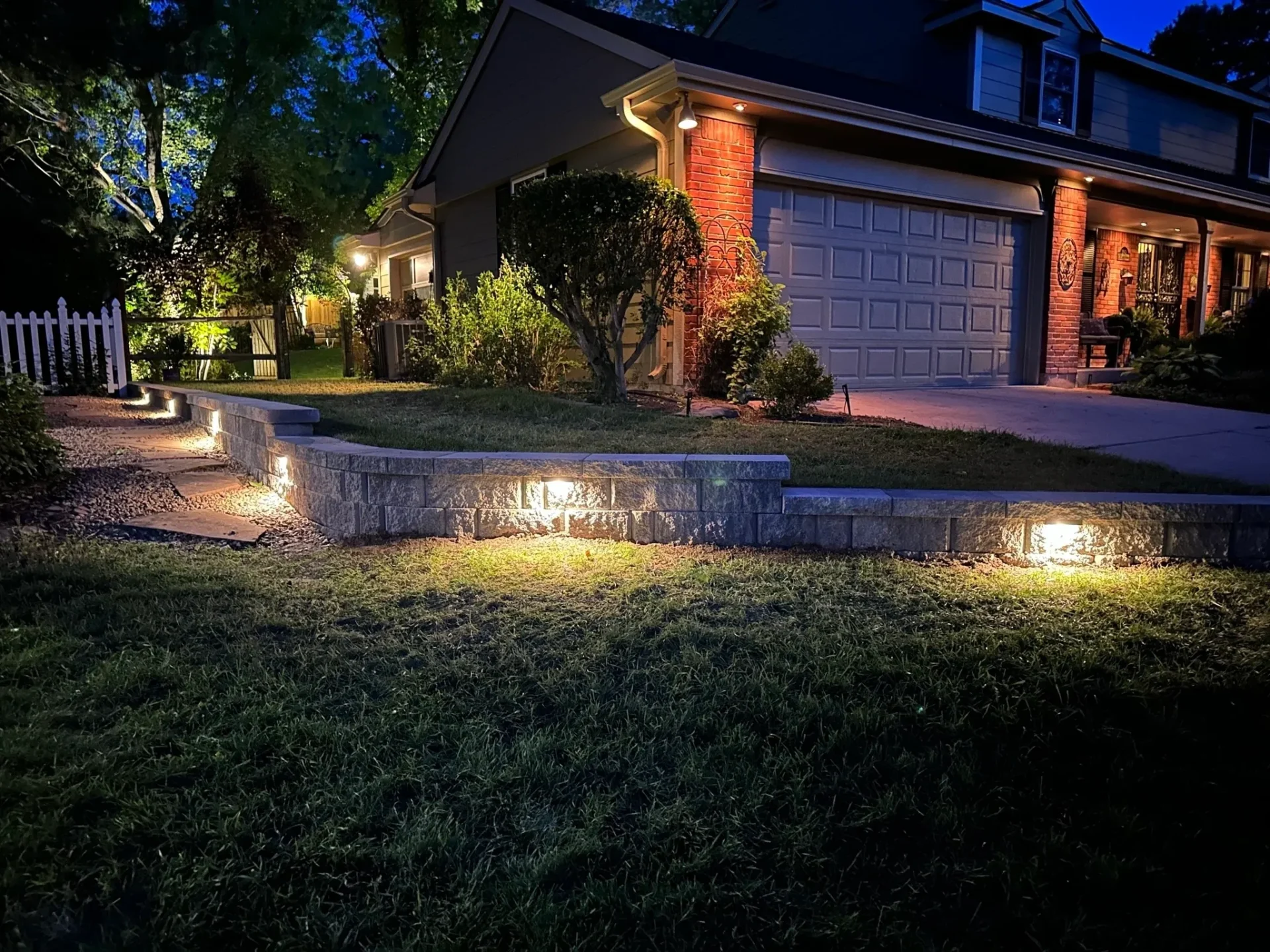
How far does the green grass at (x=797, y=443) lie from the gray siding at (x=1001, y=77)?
8.51 meters

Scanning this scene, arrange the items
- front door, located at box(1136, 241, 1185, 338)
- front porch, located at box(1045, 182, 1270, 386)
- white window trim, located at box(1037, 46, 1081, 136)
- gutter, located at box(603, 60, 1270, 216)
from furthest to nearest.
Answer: front door, located at box(1136, 241, 1185, 338)
white window trim, located at box(1037, 46, 1081, 136)
front porch, located at box(1045, 182, 1270, 386)
gutter, located at box(603, 60, 1270, 216)

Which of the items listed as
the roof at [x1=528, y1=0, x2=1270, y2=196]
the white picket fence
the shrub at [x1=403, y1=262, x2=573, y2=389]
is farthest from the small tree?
the white picket fence

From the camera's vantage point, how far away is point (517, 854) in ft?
5.42

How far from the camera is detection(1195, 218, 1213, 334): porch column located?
43.4 ft

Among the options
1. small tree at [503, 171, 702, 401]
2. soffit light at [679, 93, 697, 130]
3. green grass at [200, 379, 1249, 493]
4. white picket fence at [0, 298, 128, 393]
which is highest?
soffit light at [679, 93, 697, 130]

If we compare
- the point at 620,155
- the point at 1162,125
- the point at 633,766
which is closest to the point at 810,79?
the point at 620,155

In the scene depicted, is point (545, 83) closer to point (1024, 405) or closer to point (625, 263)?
point (625, 263)

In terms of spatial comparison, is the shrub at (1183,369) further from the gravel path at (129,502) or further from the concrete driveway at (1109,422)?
the gravel path at (129,502)

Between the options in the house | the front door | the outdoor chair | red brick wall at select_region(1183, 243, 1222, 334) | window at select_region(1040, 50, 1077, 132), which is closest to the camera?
the house

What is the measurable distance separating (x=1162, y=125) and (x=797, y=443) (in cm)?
1386

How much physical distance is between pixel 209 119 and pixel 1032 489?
802 inches

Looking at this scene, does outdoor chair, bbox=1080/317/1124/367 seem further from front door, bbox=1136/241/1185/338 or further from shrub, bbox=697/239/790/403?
shrub, bbox=697/239/790/403

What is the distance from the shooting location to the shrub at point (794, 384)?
6383 millimetres

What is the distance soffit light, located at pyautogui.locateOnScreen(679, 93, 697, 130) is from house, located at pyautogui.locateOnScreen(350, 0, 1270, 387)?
0.06 feet
